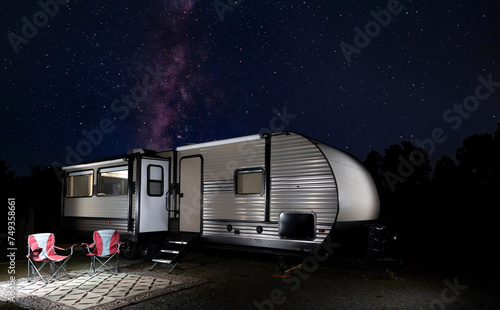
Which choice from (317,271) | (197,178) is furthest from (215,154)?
(317,271)

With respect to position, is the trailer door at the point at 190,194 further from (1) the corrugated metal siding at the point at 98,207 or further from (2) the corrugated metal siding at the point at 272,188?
(1) the corrugated metal siding at the point at 98,207

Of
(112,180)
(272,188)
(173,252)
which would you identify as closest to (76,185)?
(112,180)

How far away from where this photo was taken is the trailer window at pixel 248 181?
8.21 m

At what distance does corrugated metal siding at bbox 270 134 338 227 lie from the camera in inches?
279

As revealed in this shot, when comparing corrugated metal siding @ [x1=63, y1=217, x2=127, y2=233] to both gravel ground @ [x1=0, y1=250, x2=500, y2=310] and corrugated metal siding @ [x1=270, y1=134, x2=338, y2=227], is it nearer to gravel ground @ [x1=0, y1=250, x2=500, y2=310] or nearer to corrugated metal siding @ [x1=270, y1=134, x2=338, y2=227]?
gravel ground @ [x1=0, y1=250, x2=500, y2=310]

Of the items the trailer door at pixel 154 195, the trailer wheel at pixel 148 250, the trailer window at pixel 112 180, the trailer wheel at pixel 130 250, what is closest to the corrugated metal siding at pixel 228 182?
the trailer door at pixel 154 195

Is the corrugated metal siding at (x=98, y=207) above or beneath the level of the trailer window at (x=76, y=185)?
beneath

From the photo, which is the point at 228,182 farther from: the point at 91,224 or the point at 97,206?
the point at 91,224

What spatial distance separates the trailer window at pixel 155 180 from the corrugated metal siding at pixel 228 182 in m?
1.58

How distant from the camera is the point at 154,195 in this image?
10070mm

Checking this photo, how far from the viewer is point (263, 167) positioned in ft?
26.4

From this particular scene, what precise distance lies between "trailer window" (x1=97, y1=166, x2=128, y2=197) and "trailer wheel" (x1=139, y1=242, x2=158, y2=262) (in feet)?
6.13

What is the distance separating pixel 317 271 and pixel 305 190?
2.28m

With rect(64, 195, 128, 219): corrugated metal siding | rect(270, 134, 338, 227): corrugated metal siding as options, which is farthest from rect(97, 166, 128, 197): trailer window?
rect(270, 134, 338, 227): corrugated metal siding
